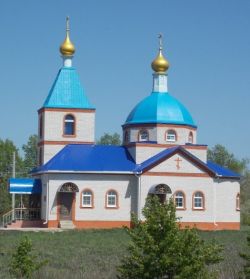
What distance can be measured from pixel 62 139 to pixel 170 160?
21.6 feet

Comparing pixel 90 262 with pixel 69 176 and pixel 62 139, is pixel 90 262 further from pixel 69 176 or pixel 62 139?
pixel 62 139

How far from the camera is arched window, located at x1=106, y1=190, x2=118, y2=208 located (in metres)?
38.7

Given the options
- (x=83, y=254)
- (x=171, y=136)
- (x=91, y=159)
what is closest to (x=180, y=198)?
(x=171, y=136)

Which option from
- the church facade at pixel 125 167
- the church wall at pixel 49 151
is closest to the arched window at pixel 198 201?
the church facade at pixel 125 167

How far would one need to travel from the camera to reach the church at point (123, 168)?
38312 millimetres

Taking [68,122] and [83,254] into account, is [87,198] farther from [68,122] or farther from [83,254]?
[83,254]

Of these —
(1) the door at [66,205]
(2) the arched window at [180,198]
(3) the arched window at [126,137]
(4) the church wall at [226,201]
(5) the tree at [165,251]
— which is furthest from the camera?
(3) the arched window at [126,137]

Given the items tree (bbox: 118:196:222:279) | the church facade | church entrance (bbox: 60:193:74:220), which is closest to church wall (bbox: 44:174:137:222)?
the church facade

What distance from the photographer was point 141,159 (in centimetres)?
3941

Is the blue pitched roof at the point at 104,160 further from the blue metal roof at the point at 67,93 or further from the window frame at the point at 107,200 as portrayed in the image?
the blue metal roof at the point at 67,93

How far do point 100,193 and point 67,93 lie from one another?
21.4 ft

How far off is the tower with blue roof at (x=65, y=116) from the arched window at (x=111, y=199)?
3.85m

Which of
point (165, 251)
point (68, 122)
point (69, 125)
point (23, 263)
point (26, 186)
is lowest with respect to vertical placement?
point (23, 263)

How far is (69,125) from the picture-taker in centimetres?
4103
